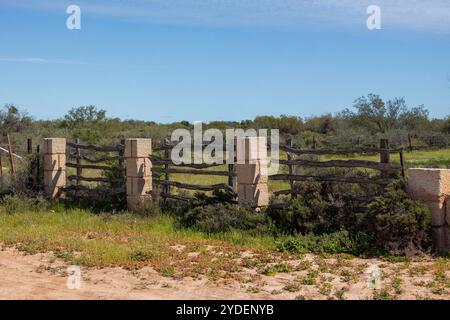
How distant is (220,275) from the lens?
26.0ft

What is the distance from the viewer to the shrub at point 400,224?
907 cm

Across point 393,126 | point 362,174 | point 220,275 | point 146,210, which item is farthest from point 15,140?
point 393,126

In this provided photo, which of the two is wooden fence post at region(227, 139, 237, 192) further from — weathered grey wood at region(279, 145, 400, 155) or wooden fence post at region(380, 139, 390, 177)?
wooden fence post at region(380, 139, 390, 177)

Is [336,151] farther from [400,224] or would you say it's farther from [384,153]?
[400,224]

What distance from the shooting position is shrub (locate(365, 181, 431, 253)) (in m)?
9.07

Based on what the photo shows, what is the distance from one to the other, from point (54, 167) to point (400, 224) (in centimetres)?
995

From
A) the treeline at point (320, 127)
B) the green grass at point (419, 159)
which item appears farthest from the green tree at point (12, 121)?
the green grass at point (419, 159)

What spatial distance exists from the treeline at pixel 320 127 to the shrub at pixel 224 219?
77.9 feet

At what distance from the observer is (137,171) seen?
13.6 metres

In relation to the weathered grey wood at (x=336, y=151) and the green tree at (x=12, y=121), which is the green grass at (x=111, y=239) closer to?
the weathered grey wood at (x=336, y=151)

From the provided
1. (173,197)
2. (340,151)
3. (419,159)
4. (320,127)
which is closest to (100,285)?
(340,151)

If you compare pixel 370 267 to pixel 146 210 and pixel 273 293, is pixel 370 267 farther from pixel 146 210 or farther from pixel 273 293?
pixel 146 210

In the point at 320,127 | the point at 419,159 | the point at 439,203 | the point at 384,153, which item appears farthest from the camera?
the point at 320,127

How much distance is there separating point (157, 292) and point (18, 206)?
27.0 feet
